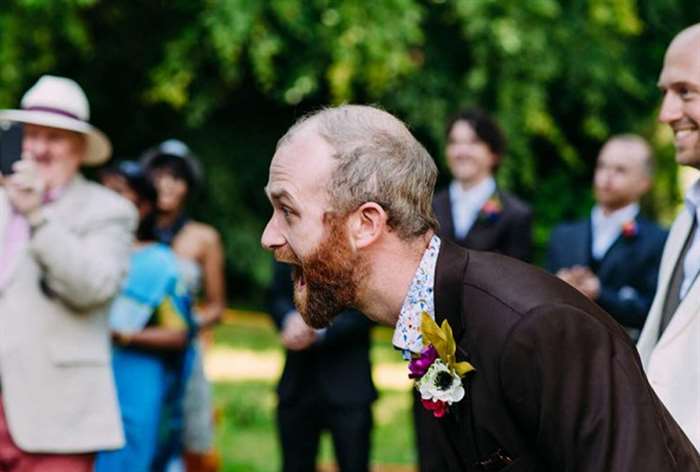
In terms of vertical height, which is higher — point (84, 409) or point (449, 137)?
point (449, 137)

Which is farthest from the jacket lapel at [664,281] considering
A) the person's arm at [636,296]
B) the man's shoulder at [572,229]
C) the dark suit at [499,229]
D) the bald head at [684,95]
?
the man's shoulder at [572,229]

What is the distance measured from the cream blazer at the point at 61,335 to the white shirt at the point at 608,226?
260cm

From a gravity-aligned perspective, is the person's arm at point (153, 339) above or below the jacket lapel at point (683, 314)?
below

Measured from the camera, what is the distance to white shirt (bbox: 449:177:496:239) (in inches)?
239

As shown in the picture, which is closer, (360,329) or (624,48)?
(360,329)

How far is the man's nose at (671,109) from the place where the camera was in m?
3.50

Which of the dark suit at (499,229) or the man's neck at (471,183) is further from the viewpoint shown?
the man's neck at (471,183)

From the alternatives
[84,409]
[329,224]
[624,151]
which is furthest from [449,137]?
[329,224]

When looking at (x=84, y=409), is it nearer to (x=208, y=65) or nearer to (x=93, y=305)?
(x=93, y=305)

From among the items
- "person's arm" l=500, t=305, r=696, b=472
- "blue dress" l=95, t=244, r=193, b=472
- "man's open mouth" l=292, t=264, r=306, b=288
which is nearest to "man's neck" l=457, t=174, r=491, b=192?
"blue dress" l=95, t=244, r=193, b=472

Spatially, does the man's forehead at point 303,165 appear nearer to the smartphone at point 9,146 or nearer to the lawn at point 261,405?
the smartphone at point 9,146

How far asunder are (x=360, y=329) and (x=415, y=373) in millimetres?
3224

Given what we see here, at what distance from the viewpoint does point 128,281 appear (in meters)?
5.84

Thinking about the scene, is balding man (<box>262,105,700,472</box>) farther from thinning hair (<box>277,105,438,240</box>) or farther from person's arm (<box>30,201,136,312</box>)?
person's arm (<box>30,201,136,312</box>)
